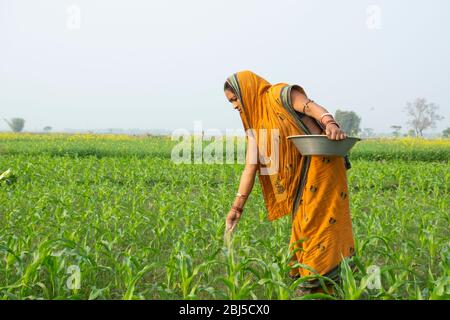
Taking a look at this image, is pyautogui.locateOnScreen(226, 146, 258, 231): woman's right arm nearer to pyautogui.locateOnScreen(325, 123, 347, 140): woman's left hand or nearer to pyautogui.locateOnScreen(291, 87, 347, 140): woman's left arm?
pyautogui.locateOnScreen(291, 87, 347, 140): woman's left arm

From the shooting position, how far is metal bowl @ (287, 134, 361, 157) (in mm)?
2387

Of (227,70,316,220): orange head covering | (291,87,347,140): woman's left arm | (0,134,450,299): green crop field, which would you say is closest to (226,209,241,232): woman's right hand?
(0,134,450,299): green crop field

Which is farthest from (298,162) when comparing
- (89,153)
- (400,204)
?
(89,153)

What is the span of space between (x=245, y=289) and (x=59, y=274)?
137 centimetres

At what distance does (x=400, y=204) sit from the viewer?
5.35 m

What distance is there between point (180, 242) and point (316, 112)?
1935 millimetres

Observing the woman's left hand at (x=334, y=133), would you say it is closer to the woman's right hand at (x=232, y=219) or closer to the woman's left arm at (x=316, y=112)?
the woman's left arm at (x=316, y=112)

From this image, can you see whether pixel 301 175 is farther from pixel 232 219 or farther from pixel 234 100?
pixel 234 100

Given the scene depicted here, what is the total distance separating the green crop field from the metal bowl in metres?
0.69

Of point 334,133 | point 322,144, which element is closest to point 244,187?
point 322,144

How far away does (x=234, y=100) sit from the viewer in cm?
302

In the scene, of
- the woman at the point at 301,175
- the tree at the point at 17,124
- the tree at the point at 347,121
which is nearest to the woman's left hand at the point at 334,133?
the woman at the point at 301,175

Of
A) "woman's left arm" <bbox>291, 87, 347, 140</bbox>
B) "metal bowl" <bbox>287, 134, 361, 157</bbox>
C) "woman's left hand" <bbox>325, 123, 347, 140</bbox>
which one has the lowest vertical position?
"metal bowl" <bbox>287, 134, 361, 157</bbox>
